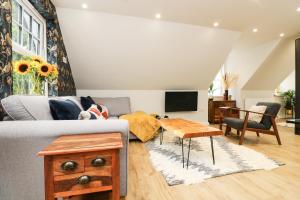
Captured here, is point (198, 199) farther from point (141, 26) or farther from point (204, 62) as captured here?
point (204, 62)

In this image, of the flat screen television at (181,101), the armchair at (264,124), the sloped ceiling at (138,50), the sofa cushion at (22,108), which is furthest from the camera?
the flat screen television at (181,101)

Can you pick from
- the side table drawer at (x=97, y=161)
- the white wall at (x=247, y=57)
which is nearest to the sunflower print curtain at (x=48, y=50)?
the side table drawer at (x=97, y=161)

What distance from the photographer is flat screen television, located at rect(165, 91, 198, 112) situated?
4.94m

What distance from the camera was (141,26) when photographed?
3.45 metres

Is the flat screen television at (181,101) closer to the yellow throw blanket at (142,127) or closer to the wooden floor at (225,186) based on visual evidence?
the yellow throw blanket at (142,127)

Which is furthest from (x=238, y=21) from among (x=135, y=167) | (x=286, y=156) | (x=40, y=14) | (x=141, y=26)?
(x=40, y=14)

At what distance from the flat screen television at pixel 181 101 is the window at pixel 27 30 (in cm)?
319

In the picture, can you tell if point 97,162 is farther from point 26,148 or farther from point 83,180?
point 26,148

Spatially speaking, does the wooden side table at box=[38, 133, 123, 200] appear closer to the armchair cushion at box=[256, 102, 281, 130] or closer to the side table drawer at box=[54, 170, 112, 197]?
the side table drawer at box=[54, 170, 112, 197]

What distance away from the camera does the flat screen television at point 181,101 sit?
4941 mm

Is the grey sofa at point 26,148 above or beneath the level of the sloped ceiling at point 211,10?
beneath

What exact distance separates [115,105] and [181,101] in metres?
1.97

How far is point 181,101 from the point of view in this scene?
5062 millimetres

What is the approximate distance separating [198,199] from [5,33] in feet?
7.63
